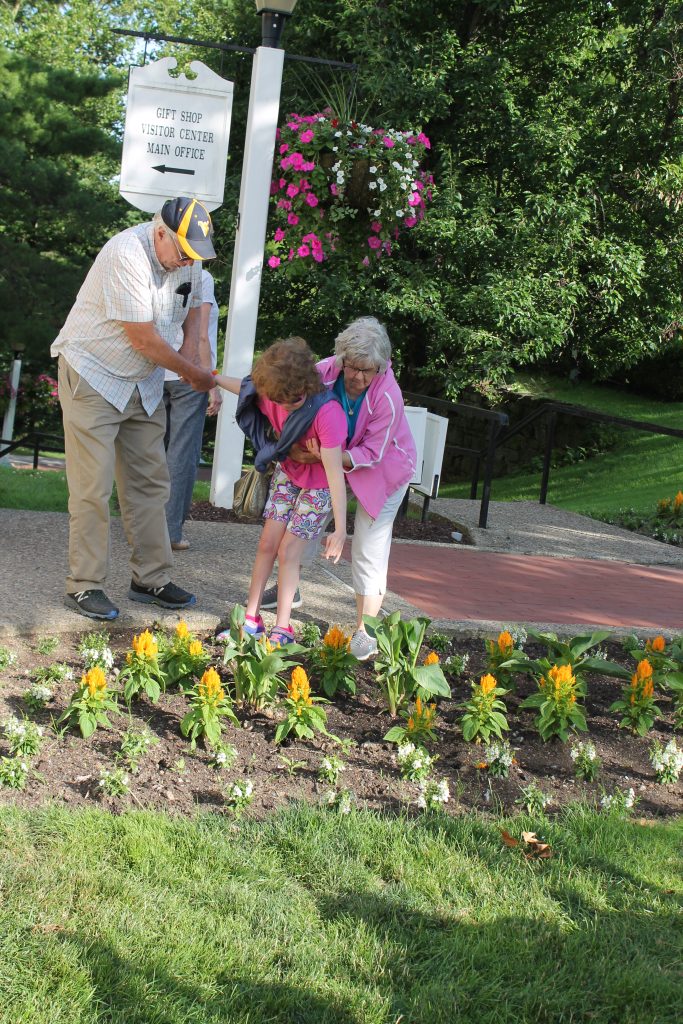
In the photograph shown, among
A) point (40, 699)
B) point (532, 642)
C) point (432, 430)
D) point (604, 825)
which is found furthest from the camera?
point (432, 430)

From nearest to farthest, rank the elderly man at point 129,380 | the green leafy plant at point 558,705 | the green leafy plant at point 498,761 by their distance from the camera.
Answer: the green leafy plant at point 498,761 → the green leafy plant at point 558,705 → the elderly man at point 129,380

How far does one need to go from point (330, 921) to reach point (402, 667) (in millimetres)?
1429

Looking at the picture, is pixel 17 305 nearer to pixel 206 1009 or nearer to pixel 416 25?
pixel 416 25

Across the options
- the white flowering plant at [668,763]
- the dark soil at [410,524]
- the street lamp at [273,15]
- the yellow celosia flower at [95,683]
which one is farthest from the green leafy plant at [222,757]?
the street lamp at [273,15]

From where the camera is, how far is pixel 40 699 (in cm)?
378

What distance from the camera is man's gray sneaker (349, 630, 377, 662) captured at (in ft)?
15.3

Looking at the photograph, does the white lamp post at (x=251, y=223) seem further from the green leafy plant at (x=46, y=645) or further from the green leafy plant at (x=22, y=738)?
the green leafy plant at (x=22, y=738)

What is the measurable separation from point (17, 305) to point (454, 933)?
20.6m

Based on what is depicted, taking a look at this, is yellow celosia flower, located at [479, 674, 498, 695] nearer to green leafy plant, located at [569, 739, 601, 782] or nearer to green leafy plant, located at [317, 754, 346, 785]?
green leafy plant, located at [569, 739, 601, 782]

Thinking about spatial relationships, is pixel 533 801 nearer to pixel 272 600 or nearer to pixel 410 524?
pixel 272 600

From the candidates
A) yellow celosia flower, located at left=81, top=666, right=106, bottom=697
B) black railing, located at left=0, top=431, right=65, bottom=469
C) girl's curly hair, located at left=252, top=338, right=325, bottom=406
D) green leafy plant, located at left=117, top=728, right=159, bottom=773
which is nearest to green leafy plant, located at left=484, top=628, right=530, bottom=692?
girl's curly hair, located at left=252, top=338, right=325, bottom=406

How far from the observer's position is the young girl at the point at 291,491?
4.22 meters

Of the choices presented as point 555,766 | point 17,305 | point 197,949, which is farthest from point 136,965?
point 17,305

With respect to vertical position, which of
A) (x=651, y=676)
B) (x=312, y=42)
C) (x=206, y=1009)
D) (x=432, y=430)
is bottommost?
(x=206, y=1009)
